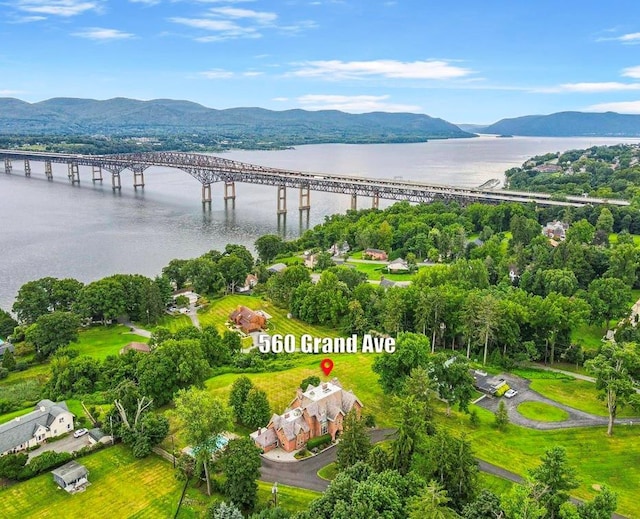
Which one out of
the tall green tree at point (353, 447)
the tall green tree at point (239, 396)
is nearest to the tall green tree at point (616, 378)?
the tall green tree at point (353, 447)

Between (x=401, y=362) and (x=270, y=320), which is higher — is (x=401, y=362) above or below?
above

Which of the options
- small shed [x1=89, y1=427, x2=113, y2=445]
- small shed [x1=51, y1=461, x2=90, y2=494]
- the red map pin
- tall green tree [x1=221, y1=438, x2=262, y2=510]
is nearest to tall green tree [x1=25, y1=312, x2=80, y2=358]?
small shed [x1=89, y1=427, x2=113, y2=445]

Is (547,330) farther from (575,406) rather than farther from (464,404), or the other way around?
(464,404)

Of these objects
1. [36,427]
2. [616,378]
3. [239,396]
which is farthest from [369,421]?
[36,427]

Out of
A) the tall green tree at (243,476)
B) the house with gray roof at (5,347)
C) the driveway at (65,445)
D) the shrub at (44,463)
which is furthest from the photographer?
the house with gray roof at (5,347)

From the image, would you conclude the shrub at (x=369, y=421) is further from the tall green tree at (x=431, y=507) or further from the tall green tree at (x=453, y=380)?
the tall green tree at (x=431, y=507)

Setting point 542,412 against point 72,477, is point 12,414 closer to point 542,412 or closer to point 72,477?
point 72,477

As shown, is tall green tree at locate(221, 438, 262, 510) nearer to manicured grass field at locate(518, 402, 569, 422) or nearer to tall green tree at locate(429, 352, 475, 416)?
tall green tree at locate(429, 352, 475, 416)
